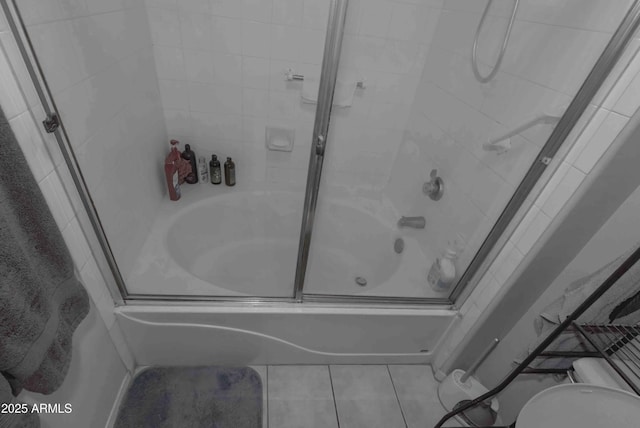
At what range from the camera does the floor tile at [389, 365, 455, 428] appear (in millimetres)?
1377

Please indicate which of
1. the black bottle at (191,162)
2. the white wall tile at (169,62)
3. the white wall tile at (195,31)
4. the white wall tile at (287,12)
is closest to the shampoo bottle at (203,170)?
the black bottle at (191,162)

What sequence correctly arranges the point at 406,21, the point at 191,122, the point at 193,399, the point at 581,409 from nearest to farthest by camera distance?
the point at 581,409
the point at 193,399
the point at 406,21
the point at 191,122

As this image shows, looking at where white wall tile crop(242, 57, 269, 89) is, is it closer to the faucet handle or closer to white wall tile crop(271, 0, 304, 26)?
white wall tile crop(271, 0, 304, 26)

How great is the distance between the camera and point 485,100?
1307 mm

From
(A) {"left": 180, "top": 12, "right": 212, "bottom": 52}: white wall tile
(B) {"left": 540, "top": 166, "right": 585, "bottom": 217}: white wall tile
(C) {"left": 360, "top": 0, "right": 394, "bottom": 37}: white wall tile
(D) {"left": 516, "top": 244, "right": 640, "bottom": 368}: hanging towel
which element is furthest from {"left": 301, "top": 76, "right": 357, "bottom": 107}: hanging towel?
(D) {"left": 516, "top": 244, "right": 640, "bottom": 368}: hanging towel

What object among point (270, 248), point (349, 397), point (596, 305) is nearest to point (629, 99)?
point (596, 305)

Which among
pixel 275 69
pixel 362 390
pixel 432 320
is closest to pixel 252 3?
pixel 275 69

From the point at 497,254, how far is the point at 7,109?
147 centimetres

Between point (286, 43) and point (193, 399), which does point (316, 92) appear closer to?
point (286, 43)

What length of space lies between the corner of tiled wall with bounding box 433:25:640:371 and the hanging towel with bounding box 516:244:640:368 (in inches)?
6.5

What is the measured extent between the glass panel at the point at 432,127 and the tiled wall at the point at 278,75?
0.01 meters

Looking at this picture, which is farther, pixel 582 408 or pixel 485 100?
pixel 485 100

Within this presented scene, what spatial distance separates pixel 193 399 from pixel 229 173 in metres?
1.12

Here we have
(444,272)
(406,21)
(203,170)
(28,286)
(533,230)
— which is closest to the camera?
(28,286)
